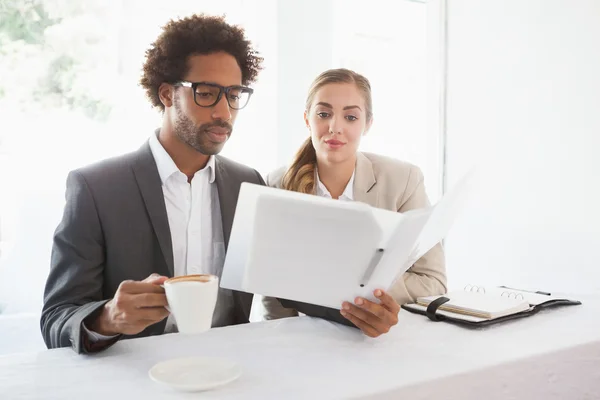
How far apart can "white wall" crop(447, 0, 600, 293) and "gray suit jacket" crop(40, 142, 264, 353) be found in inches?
88.1

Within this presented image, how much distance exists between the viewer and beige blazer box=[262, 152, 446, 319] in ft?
5.80

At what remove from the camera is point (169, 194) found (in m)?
1.60

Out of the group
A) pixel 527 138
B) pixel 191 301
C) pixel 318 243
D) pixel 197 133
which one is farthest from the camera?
pixel 527 138

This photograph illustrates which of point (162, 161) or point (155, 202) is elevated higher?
point (162, 161)

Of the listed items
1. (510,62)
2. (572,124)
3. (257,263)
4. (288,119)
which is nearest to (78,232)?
(257,263)

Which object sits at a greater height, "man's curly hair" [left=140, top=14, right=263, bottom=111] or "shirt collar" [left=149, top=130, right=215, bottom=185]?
"man's curly hair" [left=140, top=14, right=263, bottom=111]

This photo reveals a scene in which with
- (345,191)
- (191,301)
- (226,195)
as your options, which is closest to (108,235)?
(226,195)

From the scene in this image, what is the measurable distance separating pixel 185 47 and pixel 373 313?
105cm

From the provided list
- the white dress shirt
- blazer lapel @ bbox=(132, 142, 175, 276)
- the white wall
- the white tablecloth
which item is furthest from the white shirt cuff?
the white wall

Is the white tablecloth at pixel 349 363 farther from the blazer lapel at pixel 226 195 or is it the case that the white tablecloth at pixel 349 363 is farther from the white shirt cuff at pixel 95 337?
the blazer lapel at pixel 226 195

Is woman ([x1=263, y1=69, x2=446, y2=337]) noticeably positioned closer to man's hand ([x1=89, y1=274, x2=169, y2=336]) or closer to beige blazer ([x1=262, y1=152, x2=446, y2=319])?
beige blazer ([x1=262, y1=152, x2=446, y2=319])

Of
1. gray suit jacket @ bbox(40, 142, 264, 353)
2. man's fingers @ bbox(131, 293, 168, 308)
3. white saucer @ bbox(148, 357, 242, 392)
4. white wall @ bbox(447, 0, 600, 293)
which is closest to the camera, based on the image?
white saucer @ bbox(148, 357, 242, 392)

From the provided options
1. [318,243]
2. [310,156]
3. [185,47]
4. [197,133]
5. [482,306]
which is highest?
[185,47]

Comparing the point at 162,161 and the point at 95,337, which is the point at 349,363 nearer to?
the point at 95,337
